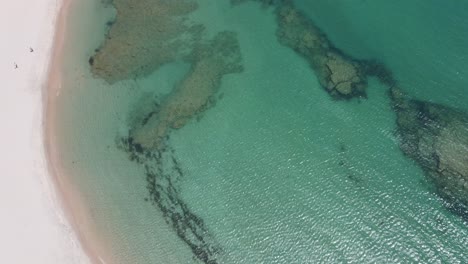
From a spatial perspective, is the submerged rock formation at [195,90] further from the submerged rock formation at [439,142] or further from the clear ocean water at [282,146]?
the submerged rock formation at [439,142]

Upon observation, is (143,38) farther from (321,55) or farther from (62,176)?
(321,55)

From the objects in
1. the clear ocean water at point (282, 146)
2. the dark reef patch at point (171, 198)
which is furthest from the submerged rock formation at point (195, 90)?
the dark reef patch at point (171, 198)

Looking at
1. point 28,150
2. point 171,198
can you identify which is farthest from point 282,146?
point 28,150

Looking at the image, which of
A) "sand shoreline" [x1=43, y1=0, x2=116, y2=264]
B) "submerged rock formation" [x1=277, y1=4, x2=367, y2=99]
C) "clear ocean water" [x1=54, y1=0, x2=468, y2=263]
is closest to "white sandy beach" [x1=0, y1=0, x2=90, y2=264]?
"sand shoreline" [x1=43, y1=0, x2=116, y2=264]

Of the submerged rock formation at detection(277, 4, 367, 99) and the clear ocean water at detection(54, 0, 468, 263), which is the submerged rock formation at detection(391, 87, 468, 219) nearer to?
the clear ocean water at detection(54, 0, 468, 263)

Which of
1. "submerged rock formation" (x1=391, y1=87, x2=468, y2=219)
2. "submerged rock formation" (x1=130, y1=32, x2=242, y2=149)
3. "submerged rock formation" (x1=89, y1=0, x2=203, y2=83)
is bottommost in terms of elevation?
"submerged rock formation" (x1=391, y1=87, x2=468, y2=219)

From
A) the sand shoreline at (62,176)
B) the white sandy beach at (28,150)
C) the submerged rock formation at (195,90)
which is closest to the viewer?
the white sandy beach at (28,150)

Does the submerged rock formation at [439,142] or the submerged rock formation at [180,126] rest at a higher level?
the submerged rock formation at [180,126]
